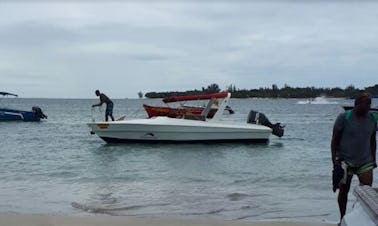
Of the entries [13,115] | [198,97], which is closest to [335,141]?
[198,97]

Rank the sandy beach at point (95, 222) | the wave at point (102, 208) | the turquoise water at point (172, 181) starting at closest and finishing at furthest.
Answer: the sandy beach at point (95, 222), the wave at point (102, 208), the turquoise water at point (172, 181)

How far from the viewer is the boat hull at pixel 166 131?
81.5 ft

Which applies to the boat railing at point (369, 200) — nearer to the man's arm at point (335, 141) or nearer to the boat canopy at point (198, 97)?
the man's arm at point (335, 141)

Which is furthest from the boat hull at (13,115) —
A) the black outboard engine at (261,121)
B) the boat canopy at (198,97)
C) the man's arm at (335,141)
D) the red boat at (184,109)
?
the man's arm at (335,141)

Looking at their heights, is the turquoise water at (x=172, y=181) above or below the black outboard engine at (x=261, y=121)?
below

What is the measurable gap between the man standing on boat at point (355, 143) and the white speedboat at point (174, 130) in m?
18.1

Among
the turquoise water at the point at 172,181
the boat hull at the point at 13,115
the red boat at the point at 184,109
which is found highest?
the red boat at the point at 184,109

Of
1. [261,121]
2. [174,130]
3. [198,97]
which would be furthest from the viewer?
[261,121]

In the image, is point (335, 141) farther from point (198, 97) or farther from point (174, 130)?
point (198, 97)

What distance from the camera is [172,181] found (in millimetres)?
14500

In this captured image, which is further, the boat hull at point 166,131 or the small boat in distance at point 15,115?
the small boat in distance at point 15,115

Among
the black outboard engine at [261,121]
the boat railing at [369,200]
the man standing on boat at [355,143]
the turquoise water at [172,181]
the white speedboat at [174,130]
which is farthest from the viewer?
the black outboard engine at [261,121]

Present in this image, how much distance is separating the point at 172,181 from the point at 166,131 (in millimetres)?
10568

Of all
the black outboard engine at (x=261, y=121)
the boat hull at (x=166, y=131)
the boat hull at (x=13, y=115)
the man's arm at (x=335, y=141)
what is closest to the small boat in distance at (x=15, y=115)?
the boat hull at (x=13, y=115)
